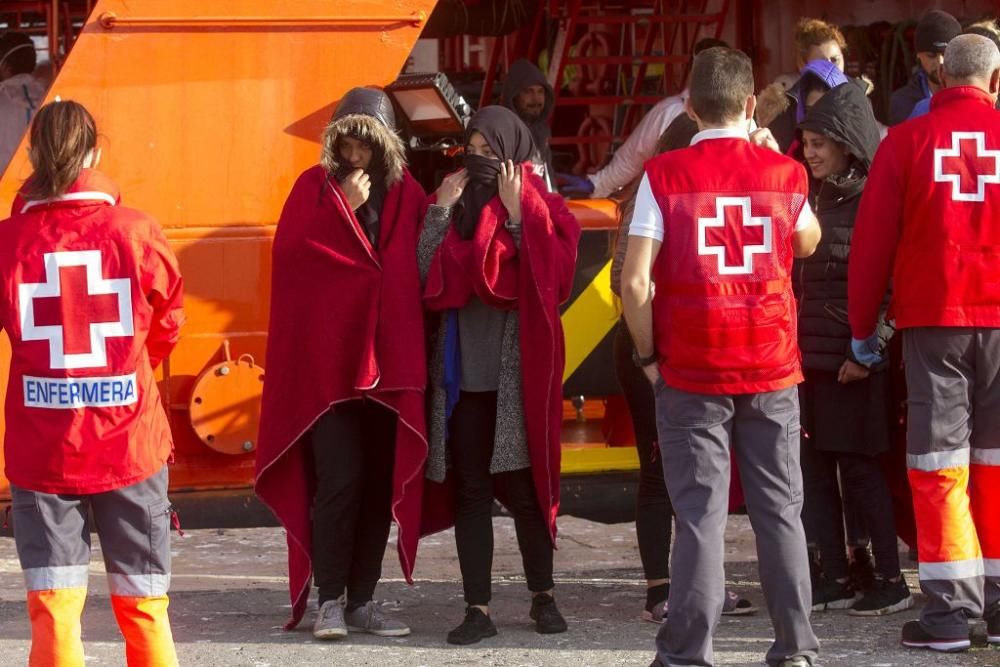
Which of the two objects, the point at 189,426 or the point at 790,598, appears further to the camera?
the point at 189,426

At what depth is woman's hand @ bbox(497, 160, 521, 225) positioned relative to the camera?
16.7 ft

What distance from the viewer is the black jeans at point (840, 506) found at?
5387 millimetres

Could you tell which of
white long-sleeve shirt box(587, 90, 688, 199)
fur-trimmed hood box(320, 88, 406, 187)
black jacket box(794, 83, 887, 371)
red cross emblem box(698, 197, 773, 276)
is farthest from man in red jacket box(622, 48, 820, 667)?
white long-sleeve shirt box(587, 90, 688, 199)

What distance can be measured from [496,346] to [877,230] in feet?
3.77

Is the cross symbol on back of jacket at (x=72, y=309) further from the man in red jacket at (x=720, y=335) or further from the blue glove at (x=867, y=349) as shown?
the blue glove at (x=867, y=349)

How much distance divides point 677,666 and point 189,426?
2078 millimetres

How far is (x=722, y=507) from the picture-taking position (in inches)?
178

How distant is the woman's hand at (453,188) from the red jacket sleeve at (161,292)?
112 cm

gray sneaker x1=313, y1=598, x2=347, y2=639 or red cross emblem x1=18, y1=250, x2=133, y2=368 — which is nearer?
red cross emblem x1=18, y1=250, x2=133, y2=368

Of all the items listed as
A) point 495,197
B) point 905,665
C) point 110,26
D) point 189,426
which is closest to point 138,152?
point 110,26

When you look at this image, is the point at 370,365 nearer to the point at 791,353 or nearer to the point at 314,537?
the point at 314,537

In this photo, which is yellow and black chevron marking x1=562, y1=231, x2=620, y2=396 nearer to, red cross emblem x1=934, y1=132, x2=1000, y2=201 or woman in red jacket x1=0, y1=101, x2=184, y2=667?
red cross emblem x1=934, y1=132, x2=1000, y2=201

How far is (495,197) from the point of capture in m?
5.15

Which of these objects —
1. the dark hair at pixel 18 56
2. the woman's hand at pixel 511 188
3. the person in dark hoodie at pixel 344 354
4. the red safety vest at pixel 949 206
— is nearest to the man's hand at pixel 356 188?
the person in dark hoodie at pixel 344 354
